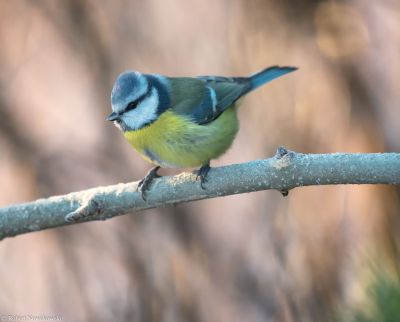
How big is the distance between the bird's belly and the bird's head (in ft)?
0.09

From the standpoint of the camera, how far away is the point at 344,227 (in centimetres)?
273

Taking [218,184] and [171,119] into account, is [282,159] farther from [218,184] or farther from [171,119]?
[171,119]

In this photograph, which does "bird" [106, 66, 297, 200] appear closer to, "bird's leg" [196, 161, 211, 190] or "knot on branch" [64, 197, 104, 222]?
"bird's leg" [196, 161, 211, 190]

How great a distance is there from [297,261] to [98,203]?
58.7 inches

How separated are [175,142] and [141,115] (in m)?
0.15

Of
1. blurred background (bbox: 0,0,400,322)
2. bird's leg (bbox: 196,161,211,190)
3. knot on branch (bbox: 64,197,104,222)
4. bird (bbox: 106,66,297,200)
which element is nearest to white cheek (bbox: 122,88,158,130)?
bird (bbox: 106,66,297,200)

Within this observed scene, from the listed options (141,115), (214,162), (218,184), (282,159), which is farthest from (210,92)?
(282,159)

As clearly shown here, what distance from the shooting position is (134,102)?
1.94 meters

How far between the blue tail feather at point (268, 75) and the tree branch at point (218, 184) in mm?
740

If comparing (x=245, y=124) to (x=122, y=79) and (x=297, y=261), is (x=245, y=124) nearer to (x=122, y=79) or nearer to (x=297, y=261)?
(x=297, y=261)

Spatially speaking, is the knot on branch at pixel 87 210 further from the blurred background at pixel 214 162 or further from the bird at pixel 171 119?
the blurred background at pixel 214 162

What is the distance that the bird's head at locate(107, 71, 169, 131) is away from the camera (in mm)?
1911

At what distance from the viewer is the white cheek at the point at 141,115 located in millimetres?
1954

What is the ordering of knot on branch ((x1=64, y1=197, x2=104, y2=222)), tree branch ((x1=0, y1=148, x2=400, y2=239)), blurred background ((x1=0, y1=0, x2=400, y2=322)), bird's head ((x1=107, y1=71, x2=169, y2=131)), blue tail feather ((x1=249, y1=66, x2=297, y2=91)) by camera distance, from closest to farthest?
1. tree branch ((x1=0, y1=148, x2=400, y2=239))
2. knot on branch ((x1=64, y1=197, x2=104, y2=222))
3. bird's head ((x1=107, y1=71, x2=169, y2=131))
4. blue tail feather ((x1=249, y1=66, x2=297, y2=91))
5. blurred background ((x1=0, y1=0, x2=400, y2=322))
